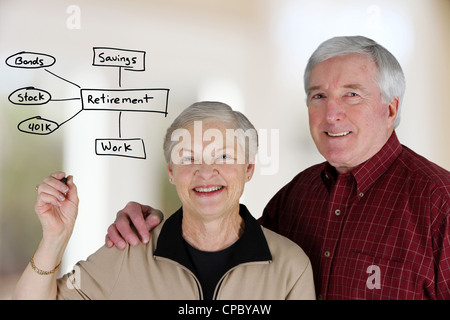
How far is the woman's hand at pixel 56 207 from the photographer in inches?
47.7

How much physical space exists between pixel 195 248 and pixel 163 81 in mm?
918

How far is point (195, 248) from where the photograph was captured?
1361mm

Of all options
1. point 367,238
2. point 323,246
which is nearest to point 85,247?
point 323,246

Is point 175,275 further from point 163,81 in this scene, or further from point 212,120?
point 163,81

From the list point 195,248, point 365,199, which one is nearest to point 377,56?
point 365,199

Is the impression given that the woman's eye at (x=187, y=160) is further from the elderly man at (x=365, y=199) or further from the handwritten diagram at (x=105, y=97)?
the handwritten diagram at (x=105, y=97)

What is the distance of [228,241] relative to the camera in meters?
1.38

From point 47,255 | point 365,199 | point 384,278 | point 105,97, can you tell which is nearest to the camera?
point 47,255

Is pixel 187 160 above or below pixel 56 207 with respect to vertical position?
above

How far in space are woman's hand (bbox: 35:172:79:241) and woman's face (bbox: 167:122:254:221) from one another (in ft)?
0.96

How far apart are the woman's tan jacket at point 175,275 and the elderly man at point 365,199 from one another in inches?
2.6

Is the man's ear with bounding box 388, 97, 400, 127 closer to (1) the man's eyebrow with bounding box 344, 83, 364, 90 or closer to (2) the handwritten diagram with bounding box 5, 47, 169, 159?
(1) the man's eyebrow with bounding box 344, 83, 364, 90
